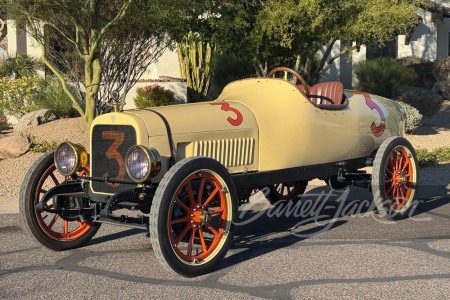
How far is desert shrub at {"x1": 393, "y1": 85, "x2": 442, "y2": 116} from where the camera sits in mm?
18312

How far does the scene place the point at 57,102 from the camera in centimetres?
1516

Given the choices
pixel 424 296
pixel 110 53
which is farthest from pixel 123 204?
pixel 110 53

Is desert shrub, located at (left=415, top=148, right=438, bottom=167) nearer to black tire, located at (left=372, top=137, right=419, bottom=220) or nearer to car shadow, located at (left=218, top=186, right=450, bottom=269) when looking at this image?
car shadow, located at (left=218, top=186, right=450, bottom=269)

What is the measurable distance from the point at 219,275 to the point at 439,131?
1220cm

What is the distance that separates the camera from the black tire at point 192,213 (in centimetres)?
543

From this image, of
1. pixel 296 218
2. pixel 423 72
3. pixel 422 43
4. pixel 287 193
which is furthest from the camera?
pixel 422 43

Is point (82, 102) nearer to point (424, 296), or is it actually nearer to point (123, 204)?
point (123, 204)

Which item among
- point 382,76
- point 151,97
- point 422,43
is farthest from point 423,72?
point 151,97

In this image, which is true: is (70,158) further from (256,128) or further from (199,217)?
(256,128)

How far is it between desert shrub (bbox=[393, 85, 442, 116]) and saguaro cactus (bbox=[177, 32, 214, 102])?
505 cm

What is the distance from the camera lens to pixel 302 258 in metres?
6.24

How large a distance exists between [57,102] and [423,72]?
45.7ft

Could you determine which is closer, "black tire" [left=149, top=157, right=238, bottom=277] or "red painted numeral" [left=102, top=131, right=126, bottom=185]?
"black tire" [left=149, top=157, right=238, bottom=277]

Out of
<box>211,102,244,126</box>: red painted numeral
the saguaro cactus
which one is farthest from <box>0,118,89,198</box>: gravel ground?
<box>211,102,244,126</box>: red painted numeral
